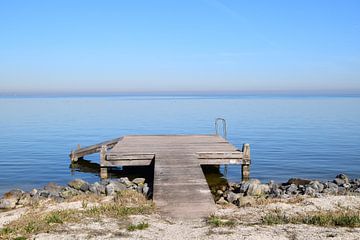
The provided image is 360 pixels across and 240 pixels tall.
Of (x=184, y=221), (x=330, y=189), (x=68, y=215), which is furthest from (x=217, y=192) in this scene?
(x=68, y=215)

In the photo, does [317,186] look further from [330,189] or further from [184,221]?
[184,221]

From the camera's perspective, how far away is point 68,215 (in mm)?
10117

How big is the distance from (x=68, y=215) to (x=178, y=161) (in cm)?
717

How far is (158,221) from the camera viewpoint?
32.7ft

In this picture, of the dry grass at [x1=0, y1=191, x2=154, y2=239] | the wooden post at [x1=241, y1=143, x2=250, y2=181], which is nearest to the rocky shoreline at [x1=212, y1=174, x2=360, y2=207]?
the wooden post at [x1=241, y1=143, x2=250, y2=181]

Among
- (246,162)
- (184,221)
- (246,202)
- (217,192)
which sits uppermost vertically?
(184,221)

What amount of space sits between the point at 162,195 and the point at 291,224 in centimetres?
424

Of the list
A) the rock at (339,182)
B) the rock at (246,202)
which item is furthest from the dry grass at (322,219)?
the rock at (339,182)

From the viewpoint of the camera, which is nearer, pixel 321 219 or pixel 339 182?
pixel 321 219

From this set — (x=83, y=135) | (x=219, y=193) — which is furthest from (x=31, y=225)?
(x=83, y=135)

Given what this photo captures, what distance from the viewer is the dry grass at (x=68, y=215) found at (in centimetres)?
896

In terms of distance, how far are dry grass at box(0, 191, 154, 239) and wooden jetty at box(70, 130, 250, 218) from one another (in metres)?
0.74

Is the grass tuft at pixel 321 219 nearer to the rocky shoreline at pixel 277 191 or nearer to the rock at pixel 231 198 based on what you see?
the rocky shoreline at pixel 277 191

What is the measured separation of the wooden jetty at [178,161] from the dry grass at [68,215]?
0.74 metres
